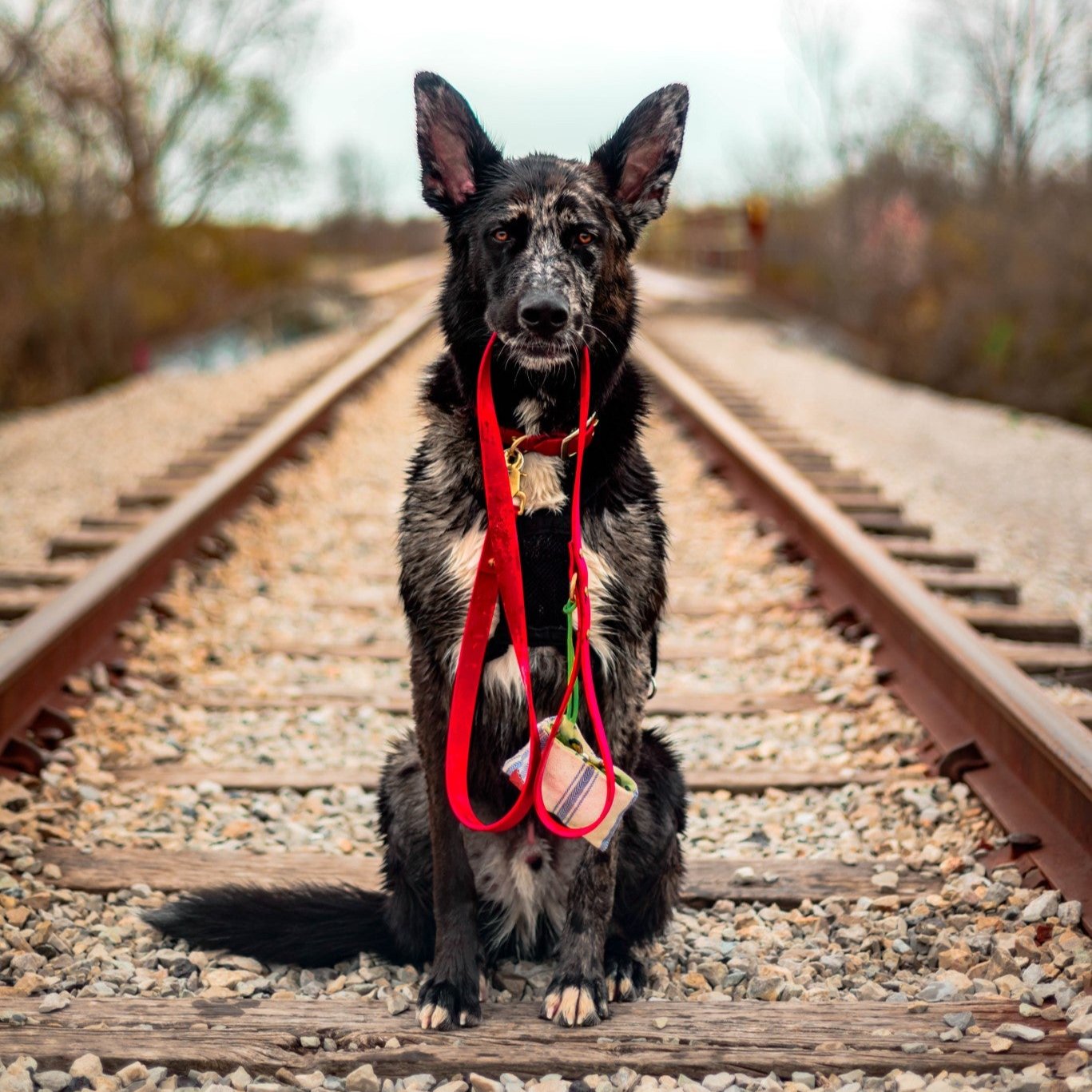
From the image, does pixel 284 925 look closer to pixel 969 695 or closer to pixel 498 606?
pixel 498 606

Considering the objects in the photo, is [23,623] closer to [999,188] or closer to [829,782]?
[829,782]

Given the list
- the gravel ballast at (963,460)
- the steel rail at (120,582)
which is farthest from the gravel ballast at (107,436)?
the gravel ballast at (963,460)

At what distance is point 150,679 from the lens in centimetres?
472

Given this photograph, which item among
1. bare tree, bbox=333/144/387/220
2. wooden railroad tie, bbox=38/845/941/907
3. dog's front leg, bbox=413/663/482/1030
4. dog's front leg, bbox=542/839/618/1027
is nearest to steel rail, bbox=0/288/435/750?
wooden railroad tie, bbox=38/845/941/907

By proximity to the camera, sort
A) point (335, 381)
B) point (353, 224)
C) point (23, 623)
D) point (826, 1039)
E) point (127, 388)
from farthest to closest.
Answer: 1. point (353, 224)
2. point (127, 388)
3. point (335, 381)
4. point (23, 623)
5. point (826, 1039)

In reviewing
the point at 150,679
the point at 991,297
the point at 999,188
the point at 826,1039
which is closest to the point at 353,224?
the point at 999,188

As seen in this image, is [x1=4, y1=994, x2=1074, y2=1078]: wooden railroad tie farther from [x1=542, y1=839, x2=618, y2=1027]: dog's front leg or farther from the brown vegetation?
the brown vegetation

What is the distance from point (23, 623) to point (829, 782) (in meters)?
2.72

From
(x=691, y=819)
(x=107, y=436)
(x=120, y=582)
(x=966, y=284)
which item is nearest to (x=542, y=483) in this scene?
(x=691, y=819)

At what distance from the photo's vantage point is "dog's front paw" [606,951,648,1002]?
276 centimetres

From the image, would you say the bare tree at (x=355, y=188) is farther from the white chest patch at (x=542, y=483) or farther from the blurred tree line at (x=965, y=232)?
the white chest patch at (x=542, y=483)

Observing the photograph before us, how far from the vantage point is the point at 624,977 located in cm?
278

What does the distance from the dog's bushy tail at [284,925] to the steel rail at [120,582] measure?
121 centimetres

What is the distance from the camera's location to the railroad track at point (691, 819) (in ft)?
8.09
